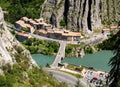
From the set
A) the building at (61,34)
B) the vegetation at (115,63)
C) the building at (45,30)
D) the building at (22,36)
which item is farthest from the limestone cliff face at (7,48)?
the building at (45,30)

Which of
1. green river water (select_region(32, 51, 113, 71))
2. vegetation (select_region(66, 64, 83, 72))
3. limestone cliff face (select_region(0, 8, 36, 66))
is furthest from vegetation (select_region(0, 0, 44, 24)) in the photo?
limestone cliff face (select_region(0, 8, 36, 66))

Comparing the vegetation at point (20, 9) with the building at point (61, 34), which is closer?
the building at point (61, 34)

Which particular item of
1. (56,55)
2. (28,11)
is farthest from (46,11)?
(56,55)

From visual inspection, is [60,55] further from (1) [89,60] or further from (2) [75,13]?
(2) [75,13]

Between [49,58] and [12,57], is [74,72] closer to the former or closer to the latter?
[49,58]

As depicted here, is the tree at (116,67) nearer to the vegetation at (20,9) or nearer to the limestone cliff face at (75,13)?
the limestone cliff face at (75,13)

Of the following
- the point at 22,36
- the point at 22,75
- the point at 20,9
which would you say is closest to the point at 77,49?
the point at 22,36

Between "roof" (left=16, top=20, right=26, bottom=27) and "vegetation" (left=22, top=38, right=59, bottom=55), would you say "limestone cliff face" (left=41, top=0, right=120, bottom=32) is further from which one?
"vegetation" (left=22, top=38, right=59, bottom=55)
